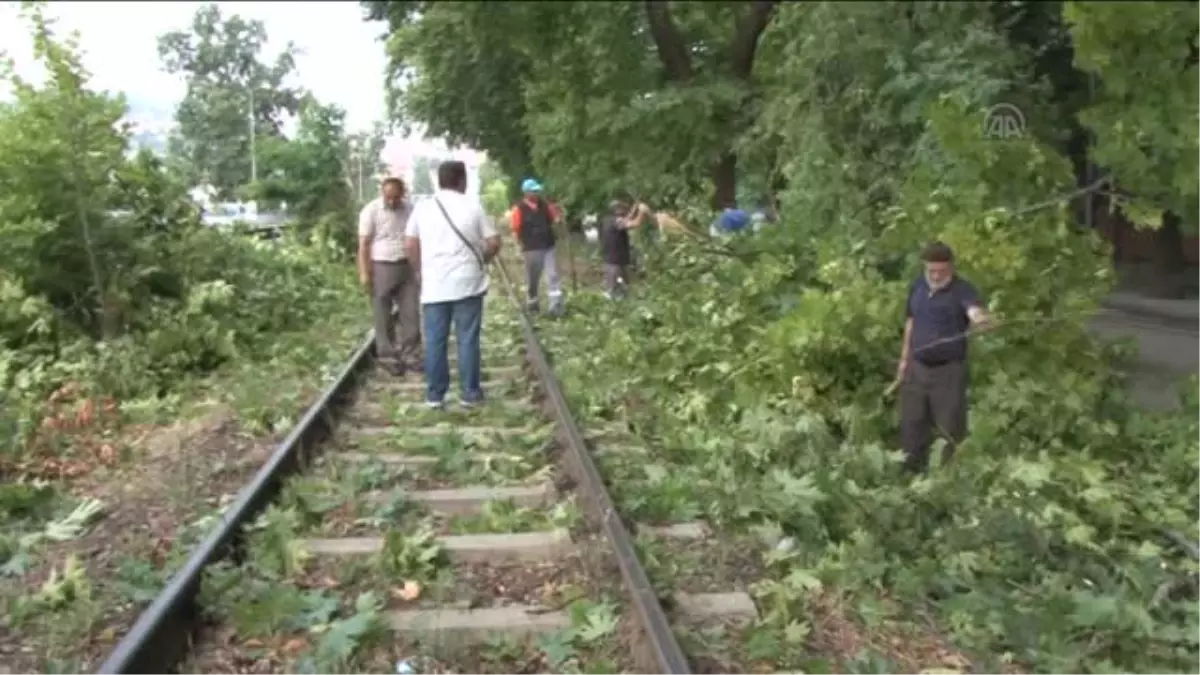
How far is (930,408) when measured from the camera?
834 cm

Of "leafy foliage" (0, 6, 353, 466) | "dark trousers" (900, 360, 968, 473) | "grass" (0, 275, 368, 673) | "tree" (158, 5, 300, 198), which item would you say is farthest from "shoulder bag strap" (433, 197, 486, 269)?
"tree" (158, 5, 300, 198)

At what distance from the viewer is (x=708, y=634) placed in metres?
5.05

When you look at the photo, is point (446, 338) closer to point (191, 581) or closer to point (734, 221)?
point (191, 581)

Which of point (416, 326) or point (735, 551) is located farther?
point (416, 326)

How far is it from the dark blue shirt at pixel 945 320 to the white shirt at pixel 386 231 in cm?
473

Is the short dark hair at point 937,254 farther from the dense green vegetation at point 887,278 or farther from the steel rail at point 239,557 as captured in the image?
the steel rail at point 239,557

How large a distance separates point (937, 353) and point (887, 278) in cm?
282

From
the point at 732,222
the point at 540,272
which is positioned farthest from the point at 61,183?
the point at 540,272

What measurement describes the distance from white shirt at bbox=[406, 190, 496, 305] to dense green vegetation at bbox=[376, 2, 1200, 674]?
67 cm

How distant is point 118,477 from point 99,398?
8.53 feet

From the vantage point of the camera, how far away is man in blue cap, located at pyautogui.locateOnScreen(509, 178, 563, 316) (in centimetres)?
1786

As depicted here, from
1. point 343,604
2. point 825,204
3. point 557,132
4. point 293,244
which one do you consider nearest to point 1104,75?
point 557,132

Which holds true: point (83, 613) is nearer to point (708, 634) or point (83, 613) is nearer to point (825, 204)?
point (708, 634)

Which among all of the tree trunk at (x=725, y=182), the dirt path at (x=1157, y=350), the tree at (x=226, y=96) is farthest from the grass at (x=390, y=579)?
the tree at (x=226, y=96)
